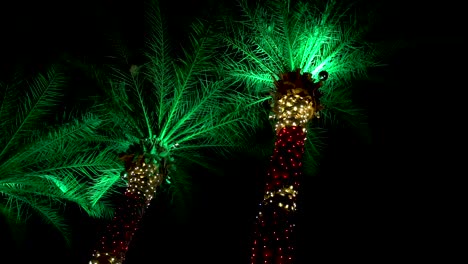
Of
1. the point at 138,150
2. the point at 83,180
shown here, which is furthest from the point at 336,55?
the point at 83,180

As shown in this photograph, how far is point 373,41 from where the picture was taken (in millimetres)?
10234

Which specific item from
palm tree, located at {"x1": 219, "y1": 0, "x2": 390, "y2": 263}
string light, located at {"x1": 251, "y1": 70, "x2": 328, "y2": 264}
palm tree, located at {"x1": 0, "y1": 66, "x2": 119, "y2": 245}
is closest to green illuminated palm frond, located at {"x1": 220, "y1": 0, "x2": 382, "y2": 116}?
palm tree, located at {"x1": 219, "y1": 0, "x2": 390, "y2": 263}

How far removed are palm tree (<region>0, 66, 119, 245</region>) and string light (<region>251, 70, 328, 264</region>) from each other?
410 centimetres

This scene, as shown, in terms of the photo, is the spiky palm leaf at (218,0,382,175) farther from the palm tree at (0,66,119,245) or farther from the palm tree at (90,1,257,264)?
the palm tree at (0,66,119,245)

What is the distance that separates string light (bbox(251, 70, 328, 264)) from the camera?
25.3 feet

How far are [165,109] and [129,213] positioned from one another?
2.41 meters

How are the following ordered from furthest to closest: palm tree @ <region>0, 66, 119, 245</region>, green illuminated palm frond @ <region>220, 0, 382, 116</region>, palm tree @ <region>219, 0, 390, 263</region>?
palm tree @ <region>0, 66, 119, 245</region>
green illuminated palm frond @ <region>220, 0, 382, 116</region>
palm tree @ <region>219, 0, 390, 263</region>

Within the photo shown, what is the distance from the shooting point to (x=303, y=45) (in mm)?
9953

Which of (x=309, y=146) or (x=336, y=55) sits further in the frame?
(x=309, y=146)

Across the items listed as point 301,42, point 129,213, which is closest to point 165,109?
point 129,213

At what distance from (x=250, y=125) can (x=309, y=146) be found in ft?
5.10

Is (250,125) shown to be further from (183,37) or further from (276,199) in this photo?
(276,199)

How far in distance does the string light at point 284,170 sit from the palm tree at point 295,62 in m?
0.02

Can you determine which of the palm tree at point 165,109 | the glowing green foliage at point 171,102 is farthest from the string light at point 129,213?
the glowing green foliage at point 171,102
